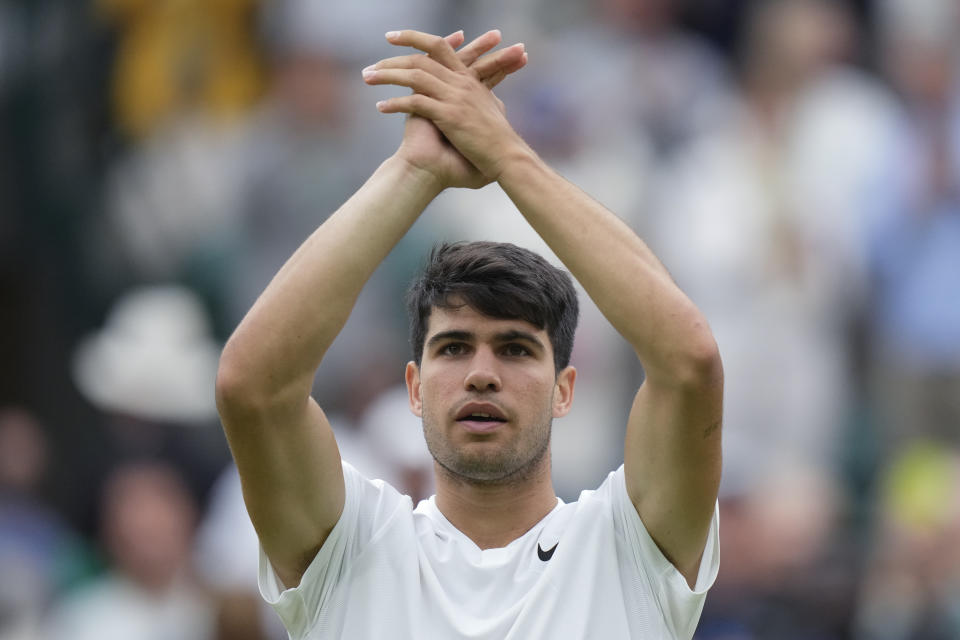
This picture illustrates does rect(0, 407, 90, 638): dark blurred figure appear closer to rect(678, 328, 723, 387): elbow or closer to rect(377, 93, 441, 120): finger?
rect(377, 93, 441, 120): finger

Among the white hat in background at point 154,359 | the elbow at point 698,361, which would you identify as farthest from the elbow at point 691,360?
the white hat in background at point 154,359

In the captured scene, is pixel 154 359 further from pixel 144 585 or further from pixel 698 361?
pixel 698 361

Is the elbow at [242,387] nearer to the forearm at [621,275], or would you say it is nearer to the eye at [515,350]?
the eye at [515,350]

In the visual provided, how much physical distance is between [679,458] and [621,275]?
17.9 inches

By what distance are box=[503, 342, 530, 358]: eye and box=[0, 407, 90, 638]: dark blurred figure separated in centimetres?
471

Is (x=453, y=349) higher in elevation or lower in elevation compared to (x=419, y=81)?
lower

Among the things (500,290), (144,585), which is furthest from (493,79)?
(144,585)

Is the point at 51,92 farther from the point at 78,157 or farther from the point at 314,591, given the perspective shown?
the point at 314,591

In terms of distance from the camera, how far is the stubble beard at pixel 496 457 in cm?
397

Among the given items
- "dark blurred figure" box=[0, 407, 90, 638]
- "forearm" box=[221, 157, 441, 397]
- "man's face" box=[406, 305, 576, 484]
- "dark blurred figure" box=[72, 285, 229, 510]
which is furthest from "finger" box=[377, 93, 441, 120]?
"dark blurred figure" box=[0, 407, 90, 638]

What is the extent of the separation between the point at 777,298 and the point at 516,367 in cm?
462

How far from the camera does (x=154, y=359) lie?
884cm

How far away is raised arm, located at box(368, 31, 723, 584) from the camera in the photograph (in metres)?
3.76

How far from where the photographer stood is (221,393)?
12.4ft
